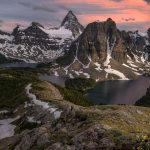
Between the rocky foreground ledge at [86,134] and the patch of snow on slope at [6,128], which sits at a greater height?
the rocky foreground ledge at [86,134]

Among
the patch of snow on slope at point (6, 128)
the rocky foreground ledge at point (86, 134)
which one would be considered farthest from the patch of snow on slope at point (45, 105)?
the rocky foreground ledge at point (86, 134)

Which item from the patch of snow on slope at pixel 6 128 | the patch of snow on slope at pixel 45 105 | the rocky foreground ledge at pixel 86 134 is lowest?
the patch of snow on slope at pixel 6 128

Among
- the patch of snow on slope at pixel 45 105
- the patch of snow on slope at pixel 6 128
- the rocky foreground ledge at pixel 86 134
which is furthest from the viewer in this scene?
the patch of snow on slope at pixel 6 128

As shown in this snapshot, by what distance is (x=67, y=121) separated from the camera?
7025cm

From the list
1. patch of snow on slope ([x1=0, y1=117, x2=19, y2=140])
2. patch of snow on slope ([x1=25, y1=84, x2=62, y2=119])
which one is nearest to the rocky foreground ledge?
patch of snow on slope ([x1=25, y1=84, x2=62, y2=119])

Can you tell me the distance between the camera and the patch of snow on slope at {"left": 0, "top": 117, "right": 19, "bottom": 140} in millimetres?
121894

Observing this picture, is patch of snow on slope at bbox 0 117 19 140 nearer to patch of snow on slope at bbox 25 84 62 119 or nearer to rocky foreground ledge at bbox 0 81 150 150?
patch of snow on slope at bbox 25 84 62 119

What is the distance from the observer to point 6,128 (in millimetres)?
130875

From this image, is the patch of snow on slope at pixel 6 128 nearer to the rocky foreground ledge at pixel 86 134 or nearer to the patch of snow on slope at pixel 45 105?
the patch of snow on slope at pixel 45 105

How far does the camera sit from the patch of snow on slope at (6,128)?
121894 millimetres

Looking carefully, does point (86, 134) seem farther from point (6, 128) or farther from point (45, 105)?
point (45, 105)

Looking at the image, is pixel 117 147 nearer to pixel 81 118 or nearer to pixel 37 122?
pixel 81 118

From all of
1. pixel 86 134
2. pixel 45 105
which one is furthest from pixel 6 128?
pixel 86 134

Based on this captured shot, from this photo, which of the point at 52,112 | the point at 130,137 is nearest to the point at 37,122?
the point at 52,112
